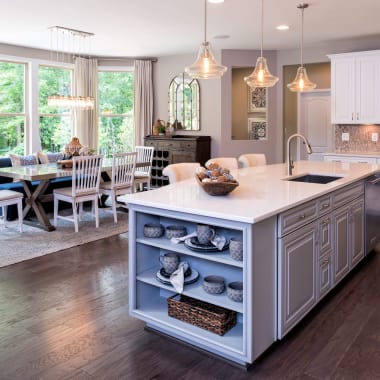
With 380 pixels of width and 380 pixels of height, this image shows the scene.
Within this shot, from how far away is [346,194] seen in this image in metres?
3.65

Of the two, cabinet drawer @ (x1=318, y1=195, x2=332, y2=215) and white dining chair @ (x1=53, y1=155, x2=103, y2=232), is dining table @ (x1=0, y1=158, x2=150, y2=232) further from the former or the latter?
cabinet drawer @ (x1=318, y1=195, x2=332, y2=215)

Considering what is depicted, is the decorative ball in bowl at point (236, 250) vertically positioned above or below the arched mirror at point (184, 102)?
below

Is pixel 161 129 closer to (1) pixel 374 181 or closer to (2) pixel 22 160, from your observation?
(2) pixel 22 160

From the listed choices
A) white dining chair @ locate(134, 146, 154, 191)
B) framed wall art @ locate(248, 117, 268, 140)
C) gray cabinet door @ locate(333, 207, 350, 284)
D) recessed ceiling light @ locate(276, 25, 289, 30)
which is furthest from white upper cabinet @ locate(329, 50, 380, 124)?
gray cabinet door @ locate(333, 207, 350, 284)

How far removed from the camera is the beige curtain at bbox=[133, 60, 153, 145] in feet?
29.3

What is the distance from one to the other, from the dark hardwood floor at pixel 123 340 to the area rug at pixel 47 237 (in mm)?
735

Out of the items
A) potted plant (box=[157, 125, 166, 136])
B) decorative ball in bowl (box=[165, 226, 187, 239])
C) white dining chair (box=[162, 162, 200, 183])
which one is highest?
potted plant (box=[157, 125, 166, 136])

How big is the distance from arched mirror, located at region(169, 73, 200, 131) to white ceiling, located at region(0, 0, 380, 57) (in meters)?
0.91

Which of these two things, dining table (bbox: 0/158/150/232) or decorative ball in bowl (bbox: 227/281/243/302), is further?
dining table (bbox: 0/158/150/232)

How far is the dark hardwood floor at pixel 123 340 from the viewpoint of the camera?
7.89ft

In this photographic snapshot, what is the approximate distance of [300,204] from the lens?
2.75 m

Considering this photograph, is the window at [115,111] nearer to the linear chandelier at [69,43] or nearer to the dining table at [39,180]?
the linear chandelier at [69,43]

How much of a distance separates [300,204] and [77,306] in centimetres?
181

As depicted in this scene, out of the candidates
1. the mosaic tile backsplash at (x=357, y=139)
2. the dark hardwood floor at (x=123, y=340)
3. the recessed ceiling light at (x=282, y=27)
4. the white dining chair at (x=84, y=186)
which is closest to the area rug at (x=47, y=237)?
the white dining chair at (x=84, y=186)
